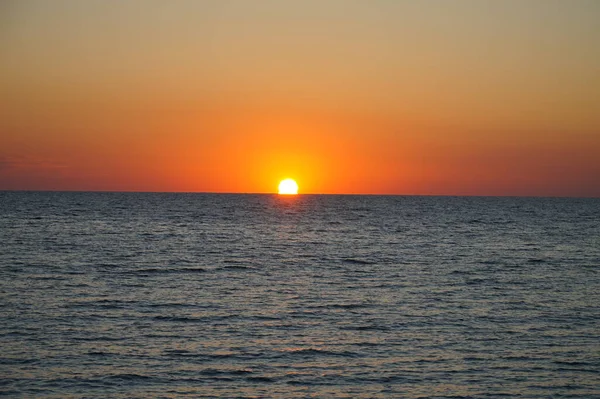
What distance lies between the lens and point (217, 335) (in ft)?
91.5

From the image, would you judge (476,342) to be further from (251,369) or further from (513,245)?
(513,245)

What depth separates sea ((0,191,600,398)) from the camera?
22.0m

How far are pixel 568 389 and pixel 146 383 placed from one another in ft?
43.9

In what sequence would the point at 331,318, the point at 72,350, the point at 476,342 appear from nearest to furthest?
the point at 72,350 → the point at 476,342 → the point at 331,318

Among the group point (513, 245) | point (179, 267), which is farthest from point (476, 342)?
point (513, 245)

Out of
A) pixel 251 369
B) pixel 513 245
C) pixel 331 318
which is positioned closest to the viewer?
pixel 251 369

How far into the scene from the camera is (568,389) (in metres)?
21.8

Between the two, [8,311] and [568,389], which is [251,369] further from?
[8,311]

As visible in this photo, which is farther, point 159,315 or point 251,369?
point 159,315

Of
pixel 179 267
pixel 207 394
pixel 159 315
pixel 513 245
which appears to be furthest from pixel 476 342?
pixel 513 245

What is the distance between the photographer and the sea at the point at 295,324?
72.3 ft

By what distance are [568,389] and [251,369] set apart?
405 inches

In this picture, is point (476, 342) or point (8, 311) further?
point (8, 311)

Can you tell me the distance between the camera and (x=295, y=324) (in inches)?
1193
